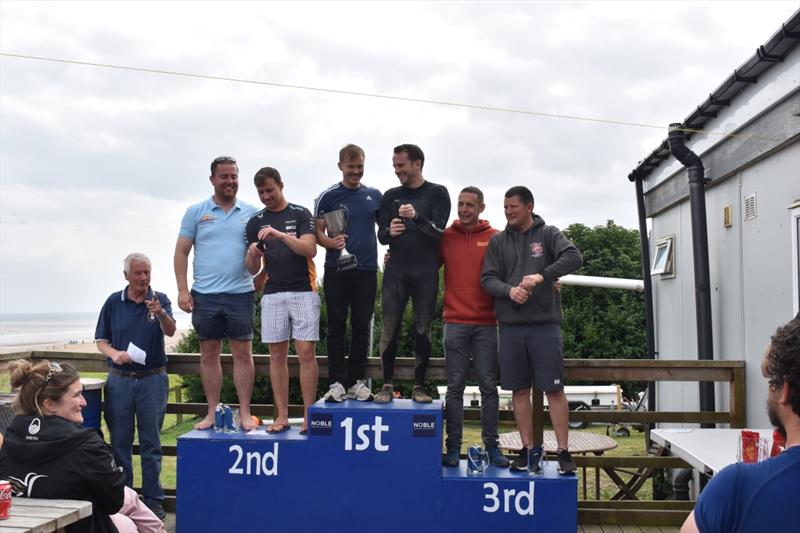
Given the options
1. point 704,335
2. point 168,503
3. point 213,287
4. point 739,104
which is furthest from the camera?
point 704,335

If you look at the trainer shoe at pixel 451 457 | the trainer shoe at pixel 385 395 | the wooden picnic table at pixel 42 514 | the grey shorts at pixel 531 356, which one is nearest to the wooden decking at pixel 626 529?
the trainer shoe at pixel 451 457

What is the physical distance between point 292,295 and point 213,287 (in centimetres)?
47

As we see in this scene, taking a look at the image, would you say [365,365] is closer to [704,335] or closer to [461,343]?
[461,343]

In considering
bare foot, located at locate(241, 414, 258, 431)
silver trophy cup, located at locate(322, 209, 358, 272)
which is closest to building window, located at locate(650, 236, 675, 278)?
silver trophy cup, located at locate(322, 209, 358, 272)

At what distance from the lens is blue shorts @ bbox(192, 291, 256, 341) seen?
448cm

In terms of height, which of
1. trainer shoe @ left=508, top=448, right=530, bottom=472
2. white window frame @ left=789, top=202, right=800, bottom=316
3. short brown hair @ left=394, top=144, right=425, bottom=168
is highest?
short brown hair @ left=394, top=144, right=425, bottom=168

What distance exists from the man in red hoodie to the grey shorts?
0.11 m

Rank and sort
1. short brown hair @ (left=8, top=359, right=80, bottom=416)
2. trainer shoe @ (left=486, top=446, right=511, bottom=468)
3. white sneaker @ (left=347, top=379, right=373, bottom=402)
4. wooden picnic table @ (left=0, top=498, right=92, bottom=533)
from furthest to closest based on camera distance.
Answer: white sneaker @ (left=347, top=379, right=373, bottom=402), trainer shoe @ (left=486, top=446, right=511, bottom=468), short brown hair @ (left=8, top=359, right=80, bottom=416), wooden picnic table @ (left=0, top=498, right=92, bottom=533)

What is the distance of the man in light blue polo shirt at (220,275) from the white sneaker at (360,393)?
64 cm

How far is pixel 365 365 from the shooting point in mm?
4711

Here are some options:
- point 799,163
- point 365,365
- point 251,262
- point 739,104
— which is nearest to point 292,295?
point 251,262

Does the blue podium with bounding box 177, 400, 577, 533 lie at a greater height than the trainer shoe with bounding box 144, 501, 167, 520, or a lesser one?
greater

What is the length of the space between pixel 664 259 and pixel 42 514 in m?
7.12

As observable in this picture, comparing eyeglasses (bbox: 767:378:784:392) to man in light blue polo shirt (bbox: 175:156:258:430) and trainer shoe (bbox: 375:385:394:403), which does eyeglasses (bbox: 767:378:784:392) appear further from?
man in light blue polo shirt (bbox: 175:156:258:430)
